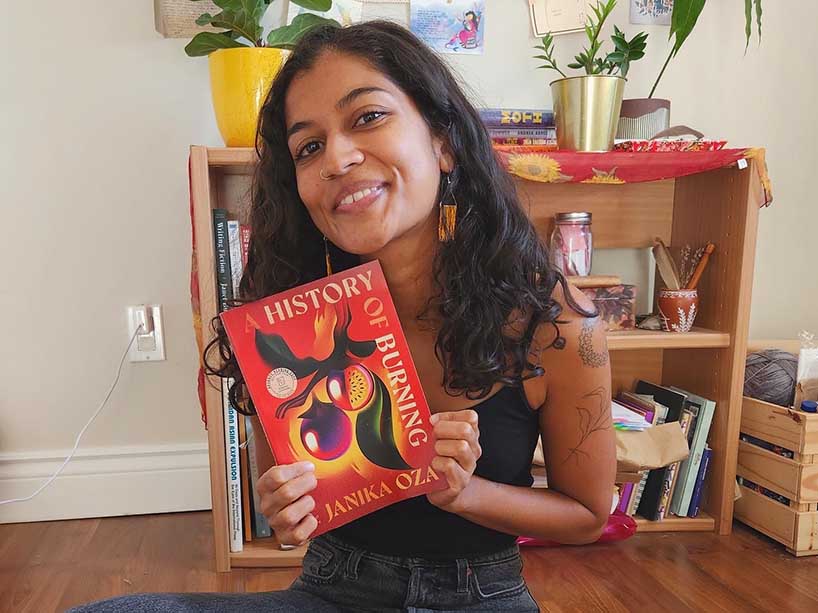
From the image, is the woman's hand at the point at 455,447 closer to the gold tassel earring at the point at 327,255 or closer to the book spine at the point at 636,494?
the gold tassel earring at the point at 327,255

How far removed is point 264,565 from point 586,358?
95cm

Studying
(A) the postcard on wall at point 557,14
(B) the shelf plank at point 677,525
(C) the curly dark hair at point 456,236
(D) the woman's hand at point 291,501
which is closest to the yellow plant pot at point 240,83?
(C) the curly dark hair at point 456,236

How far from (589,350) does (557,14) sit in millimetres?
1129

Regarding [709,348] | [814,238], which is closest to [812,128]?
[814,238]

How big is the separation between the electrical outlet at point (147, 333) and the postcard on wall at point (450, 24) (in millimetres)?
986

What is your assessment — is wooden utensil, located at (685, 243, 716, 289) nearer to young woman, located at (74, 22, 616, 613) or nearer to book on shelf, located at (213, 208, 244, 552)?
young woman, located at (74, 22, 616, 613)

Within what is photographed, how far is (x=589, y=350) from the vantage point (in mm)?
799

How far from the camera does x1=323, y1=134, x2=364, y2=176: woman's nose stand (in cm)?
69

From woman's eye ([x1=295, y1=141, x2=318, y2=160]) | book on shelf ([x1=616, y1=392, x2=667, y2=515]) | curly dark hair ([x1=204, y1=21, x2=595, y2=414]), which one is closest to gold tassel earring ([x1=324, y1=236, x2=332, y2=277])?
curly dark hair ([x1=204, y1=21, x2=595, y2=414])

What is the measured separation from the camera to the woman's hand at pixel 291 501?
615 millimetres

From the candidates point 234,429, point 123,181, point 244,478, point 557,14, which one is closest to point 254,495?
point 244,478

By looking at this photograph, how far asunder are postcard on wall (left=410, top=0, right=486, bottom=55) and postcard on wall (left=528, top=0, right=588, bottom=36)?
0.14 metres

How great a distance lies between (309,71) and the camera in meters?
0.75

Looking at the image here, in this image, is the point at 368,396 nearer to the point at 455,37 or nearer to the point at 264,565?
the point at 264,565
